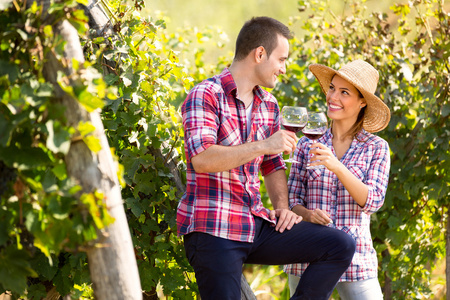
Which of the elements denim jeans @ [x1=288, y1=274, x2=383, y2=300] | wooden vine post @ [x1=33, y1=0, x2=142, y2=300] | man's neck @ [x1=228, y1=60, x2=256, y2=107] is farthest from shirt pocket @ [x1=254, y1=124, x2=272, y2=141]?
wooden vine post @ [x1=33, y1=0, x2=142, y2=300]

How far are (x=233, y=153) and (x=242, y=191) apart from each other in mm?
242

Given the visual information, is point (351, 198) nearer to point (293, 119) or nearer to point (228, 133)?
point (293, 119)

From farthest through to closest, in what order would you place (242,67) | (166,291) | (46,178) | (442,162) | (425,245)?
1. (425,245)
2. (442,162)
3. (166,291)
4. (242,67)
5. (46,178)

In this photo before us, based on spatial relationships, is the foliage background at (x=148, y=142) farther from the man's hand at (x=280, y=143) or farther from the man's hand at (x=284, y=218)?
the man's hand at (x=280, y=143)

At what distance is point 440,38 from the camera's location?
3.63m

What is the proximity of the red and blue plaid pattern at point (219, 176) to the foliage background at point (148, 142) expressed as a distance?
0.30m

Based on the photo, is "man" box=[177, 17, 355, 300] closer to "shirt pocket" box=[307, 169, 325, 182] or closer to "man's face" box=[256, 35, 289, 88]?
"man's face" box=[256, 35, 289, 88]

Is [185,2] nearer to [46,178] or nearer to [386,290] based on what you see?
[386,290]

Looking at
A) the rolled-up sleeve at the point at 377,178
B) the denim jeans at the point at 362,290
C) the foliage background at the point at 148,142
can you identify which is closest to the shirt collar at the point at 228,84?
the foliage background at the point at 148,142

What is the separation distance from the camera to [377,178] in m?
2.65

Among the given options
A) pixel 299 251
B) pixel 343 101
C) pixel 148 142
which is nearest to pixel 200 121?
pixel 148 142

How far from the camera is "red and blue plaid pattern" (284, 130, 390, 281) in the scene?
2625mm

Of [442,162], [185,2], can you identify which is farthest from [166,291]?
[185,2]

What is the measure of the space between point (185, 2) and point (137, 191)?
636cm
